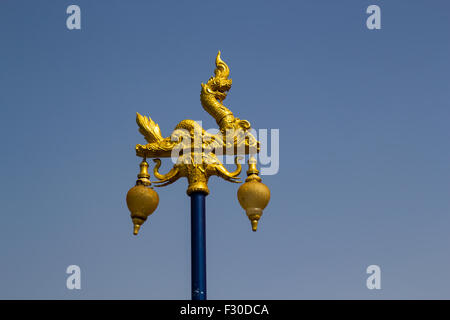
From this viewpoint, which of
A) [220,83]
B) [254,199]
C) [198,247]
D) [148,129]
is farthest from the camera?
[220,83]

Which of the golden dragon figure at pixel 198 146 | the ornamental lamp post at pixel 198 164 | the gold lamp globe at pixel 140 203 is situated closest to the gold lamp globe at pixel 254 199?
the ornamental lamp post at pixel 198 164

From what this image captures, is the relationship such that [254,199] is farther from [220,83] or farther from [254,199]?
[220,83]

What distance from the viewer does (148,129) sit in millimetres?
13211

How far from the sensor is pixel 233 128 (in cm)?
1303

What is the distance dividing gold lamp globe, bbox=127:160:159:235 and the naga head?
7.26 ft

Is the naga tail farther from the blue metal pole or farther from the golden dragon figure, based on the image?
the blue metal pole

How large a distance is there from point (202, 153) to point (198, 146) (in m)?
0.15

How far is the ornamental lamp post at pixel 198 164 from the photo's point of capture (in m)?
12.2

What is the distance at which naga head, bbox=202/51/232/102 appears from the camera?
1374 centimetres

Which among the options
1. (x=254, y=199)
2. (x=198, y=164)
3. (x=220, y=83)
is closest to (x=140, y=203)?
(x=198, y=164)

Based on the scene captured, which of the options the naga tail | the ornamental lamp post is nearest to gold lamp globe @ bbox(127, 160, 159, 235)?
the ornamental lamp post
